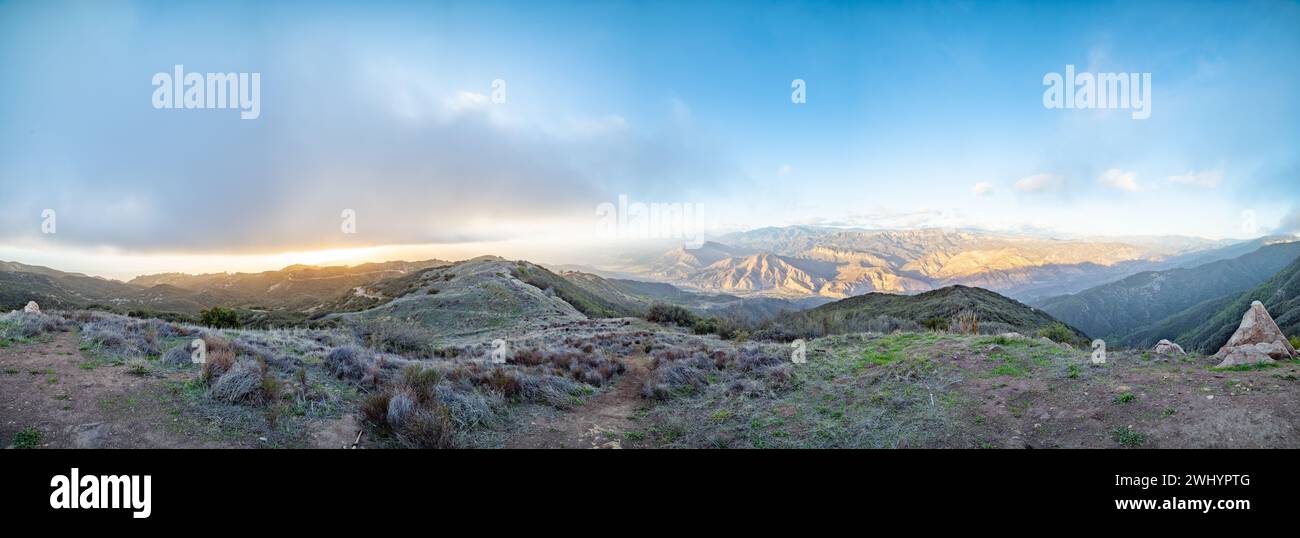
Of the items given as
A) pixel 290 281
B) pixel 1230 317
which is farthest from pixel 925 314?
pixel 290 281

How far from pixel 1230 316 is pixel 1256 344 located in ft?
326

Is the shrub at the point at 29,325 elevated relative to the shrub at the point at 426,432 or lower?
elevated

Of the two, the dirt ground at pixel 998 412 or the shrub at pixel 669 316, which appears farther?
the shrub at pixel 669 316

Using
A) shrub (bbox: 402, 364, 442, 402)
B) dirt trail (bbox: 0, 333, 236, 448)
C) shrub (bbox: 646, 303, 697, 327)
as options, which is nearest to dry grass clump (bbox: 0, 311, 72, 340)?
dirt trail (bbox: 0, 333, 236, 448)

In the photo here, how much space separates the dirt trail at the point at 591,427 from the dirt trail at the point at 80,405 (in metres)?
4.04

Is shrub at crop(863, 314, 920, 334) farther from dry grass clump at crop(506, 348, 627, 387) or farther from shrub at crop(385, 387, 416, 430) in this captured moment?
shrub at crop(385, 387, 416, 430)

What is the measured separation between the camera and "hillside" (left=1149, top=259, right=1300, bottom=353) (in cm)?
4153

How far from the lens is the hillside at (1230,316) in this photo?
41534 mm

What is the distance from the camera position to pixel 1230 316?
69.1 metres

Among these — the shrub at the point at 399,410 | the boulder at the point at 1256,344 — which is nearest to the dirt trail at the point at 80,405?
the shrub at the point at 399,410

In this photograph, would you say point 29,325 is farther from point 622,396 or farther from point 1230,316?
point 1230,316

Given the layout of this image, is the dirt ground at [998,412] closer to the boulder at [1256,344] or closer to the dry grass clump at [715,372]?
the boulder at [1256,344]
